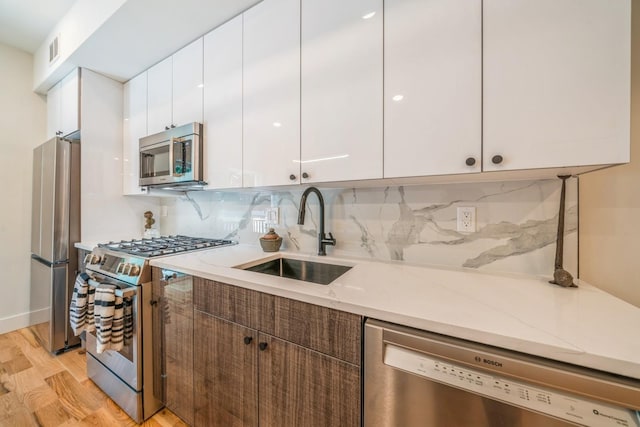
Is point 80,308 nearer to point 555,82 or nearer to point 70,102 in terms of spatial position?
point 70,102

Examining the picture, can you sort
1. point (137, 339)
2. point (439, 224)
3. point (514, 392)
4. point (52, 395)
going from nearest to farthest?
1. point (514, 392)
2. point (439, 224)
3. point (137, 339)
4. point (52, 395)

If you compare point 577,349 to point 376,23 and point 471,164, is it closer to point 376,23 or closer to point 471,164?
point 471,164

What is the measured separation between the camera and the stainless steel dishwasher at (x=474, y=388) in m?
0.51

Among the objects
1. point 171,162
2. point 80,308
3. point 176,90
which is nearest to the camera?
point 80,308

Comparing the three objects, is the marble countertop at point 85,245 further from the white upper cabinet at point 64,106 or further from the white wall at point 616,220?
the white wall at point 616,220

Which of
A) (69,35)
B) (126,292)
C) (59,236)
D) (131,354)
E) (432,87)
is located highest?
(69,35)

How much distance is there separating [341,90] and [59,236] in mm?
2538

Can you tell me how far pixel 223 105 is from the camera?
1.56 meters

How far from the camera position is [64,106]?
2.26 m

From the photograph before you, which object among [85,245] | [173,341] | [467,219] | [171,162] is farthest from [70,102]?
[467,219]

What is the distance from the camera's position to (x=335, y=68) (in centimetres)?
115

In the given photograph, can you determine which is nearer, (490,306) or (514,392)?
(514,392)

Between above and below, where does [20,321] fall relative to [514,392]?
below

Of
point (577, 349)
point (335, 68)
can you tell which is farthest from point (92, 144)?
point (577, 349)
